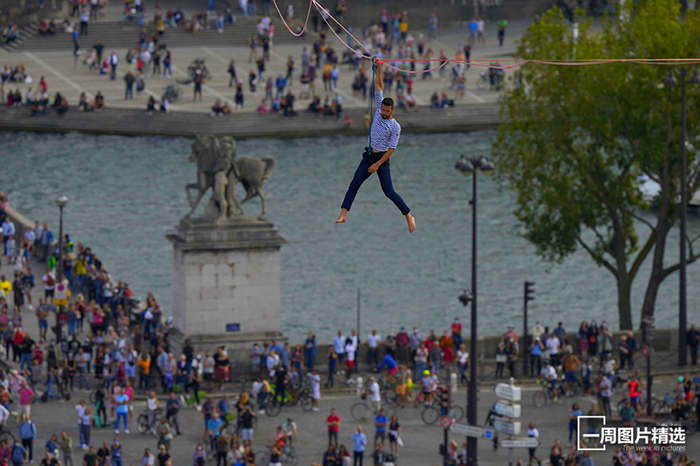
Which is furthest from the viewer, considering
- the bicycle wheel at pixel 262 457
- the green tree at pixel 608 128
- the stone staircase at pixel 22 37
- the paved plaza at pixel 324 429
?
A: the stone staircase at pixel 22 37

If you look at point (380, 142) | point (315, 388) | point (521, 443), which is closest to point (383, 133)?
point (380, 142)

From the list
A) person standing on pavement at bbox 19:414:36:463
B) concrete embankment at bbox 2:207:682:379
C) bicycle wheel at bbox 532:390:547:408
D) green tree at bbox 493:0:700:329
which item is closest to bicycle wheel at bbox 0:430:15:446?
person standing on pavement at bbox 19:414:36:463

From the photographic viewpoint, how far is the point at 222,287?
76875mm

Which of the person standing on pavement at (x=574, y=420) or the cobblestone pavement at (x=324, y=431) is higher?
the person standing on pavement at (x=574, y=420)

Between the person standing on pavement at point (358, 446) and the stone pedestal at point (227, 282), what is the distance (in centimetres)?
1148

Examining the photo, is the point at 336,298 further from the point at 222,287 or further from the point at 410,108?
the point at 410,108

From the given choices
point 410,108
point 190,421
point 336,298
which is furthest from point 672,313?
point 410,108

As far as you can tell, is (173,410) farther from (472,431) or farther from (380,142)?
(380,142)

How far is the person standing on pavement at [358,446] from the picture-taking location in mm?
65938

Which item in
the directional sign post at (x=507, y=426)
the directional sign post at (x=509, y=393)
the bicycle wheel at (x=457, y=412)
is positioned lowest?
the bicycle wheel at (x=457, y=412)

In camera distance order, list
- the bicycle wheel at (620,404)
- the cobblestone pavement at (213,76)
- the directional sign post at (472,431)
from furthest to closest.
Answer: the cobblestone pavement at (213,76), the bicycle wheel at (620,404), the directional sign post at (472,431)

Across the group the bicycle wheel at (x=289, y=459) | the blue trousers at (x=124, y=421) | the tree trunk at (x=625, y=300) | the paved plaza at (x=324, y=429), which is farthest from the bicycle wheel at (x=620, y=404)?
the blue trousers at (x=124, y=421)

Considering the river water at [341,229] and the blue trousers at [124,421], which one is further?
the river water at [341,229]

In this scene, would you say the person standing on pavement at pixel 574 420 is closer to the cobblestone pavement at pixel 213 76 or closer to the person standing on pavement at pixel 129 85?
the cobblestone pavement at pixel 213 76
